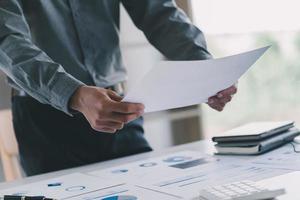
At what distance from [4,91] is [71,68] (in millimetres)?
1391

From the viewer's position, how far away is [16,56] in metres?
1.06

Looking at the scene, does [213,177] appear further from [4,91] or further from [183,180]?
[4,91]

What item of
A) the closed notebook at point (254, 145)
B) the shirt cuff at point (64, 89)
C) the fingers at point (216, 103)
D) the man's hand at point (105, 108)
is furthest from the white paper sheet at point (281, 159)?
the shirt cuff at point (64, 89)

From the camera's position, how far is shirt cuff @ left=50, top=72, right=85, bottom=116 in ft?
3.15

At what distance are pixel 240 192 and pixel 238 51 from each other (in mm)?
2523

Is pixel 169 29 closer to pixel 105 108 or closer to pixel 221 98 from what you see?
pixel 221 98

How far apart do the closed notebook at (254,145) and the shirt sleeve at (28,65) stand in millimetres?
421

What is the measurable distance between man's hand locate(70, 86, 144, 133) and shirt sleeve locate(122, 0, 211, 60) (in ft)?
1.52

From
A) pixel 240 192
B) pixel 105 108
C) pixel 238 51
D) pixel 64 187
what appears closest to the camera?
pixel 240 192

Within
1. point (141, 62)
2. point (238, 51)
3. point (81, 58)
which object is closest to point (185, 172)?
point (81, 58)

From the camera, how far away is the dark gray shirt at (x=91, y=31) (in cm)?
128

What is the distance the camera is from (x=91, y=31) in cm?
138

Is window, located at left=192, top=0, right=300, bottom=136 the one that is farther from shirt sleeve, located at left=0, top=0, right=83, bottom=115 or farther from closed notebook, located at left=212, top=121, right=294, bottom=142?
shirt sleeve, located at left=0, top=0, right=83, bottom=115

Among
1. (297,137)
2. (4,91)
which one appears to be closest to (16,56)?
(297,137)
